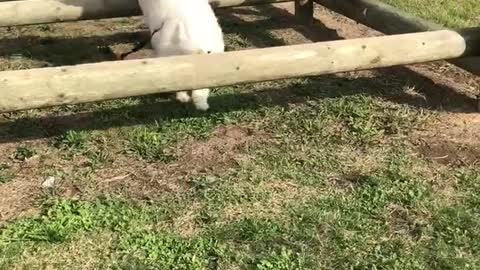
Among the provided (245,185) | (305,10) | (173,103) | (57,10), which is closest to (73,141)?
(173,103)

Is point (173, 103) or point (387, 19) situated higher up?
Answer: point (387, 19)

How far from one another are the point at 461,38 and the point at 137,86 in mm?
2292

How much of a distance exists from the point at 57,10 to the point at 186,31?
1.29m

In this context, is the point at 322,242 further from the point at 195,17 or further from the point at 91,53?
the point at 91,53

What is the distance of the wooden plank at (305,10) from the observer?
6.87m

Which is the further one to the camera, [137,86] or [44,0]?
[44,0]

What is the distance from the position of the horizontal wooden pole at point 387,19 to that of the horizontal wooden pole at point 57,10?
6.06 feet

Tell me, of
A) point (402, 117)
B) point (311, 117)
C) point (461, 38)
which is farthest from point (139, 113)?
point (461, 38)

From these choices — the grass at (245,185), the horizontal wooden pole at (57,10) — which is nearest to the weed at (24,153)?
the grass at (245,185)

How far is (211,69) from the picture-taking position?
4.02 metres

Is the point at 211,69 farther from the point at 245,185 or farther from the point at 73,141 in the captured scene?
the point at 73,141

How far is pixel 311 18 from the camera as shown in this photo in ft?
22.6

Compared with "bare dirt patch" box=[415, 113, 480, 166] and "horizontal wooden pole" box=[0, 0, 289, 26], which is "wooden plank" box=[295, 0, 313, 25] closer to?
"horizontal wooden pole" box=[0, 0, 289, 26]

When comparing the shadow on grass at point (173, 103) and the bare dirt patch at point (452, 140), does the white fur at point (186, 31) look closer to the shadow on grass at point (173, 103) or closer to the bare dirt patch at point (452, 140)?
the shadow on grass at point (173, 103)
